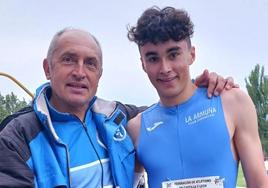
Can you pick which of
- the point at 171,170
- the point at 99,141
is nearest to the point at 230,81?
the point at 171,170

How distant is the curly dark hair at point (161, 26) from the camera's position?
300 centimetres

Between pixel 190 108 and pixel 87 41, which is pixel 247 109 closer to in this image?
pixel 190 108

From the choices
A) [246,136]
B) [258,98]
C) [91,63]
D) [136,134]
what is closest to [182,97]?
[136,134]

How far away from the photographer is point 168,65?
9.63ft

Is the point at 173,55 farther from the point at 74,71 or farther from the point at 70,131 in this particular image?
the point at 70,131

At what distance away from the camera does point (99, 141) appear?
2.92 meters

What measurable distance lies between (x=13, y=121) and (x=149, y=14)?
1248 millimetres

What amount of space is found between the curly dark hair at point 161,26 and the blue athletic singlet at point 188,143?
1.49 feet

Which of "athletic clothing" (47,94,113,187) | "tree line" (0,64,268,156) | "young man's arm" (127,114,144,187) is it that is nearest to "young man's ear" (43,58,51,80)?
"athletic clothing" (47,94,113,187)

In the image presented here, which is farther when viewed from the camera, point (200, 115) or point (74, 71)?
point (200, 115)

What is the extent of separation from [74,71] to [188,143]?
90cm

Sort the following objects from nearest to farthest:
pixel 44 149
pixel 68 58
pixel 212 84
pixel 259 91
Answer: pixel 44 149 < pixel 68 58 < pixel 212 84 < pixel 259 91

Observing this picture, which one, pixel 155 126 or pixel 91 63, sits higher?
pixel 91 63

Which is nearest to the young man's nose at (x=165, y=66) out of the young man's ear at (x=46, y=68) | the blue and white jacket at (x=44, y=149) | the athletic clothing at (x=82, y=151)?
the blue and white jacket at (x=44, y=149)
